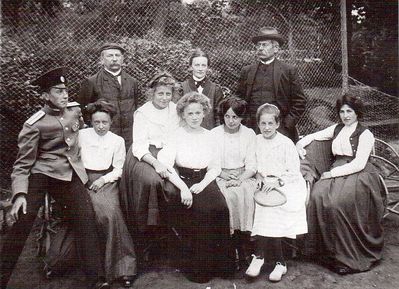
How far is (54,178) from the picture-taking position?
3631mm

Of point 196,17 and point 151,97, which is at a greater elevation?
point 196,17

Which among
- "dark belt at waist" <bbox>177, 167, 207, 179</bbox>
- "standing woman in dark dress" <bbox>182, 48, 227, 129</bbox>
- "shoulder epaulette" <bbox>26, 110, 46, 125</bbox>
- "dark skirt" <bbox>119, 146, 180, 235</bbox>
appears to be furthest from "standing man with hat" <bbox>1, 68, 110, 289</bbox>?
"standing woman in dark dress" <bbox>182, 48, 227, 129</bbox>

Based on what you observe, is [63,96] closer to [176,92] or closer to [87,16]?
[176,92]

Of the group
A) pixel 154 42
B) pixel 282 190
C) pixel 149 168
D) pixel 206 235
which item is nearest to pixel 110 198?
pixel 149 168

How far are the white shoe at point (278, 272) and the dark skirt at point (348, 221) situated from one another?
0.40m

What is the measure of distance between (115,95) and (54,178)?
1.43 m

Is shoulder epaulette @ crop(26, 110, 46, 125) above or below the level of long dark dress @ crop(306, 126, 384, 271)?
above

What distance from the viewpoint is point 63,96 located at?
3.70 metres

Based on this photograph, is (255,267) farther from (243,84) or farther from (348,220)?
(243,84)

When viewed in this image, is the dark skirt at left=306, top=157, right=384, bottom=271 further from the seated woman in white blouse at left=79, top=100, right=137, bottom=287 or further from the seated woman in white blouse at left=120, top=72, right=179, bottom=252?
the seated woman in white blouse at left=79, top=100, right=137, bottom=287

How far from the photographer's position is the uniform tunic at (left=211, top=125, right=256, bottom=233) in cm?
393

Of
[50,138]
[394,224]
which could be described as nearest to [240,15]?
[394,224]

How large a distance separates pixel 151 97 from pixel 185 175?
0.86 metres

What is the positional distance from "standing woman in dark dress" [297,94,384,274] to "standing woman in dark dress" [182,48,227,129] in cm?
127
